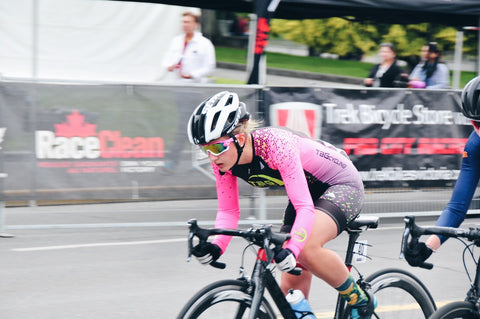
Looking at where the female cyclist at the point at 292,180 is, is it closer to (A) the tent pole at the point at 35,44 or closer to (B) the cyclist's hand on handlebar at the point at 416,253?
(B) the cyclist's hand on handlebar at the point at 416,253

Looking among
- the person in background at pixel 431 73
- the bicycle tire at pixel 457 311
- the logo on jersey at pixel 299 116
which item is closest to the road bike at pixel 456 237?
the bicycle tire at pixel 457 311

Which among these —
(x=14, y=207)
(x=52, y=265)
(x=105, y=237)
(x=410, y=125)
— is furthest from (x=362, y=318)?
(x=14, y=207)

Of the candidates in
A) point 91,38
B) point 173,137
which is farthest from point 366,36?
point 173,137

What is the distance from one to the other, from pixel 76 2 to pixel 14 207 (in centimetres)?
436

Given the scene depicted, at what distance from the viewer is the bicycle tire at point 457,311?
339cm

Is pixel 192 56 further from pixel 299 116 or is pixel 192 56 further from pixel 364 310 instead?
pixel 364 310

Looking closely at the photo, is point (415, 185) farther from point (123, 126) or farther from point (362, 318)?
point (362, 318)

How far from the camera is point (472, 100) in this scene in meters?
3.53

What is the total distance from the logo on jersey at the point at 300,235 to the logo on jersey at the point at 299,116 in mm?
4898

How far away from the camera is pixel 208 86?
8.20m

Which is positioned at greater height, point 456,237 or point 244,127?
point 244,127

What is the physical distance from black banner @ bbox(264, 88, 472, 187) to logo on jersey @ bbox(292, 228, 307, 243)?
16.1 feet

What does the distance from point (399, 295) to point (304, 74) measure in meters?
20.1

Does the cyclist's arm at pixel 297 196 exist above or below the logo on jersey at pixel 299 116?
above
